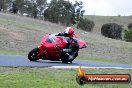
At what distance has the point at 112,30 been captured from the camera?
81750 mm

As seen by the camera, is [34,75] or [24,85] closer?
[24,85]

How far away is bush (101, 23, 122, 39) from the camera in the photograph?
266 feet

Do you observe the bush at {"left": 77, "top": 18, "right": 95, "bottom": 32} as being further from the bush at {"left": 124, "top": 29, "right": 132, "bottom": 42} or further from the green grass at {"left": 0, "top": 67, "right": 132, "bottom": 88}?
the green grass at {"left": 0, "top": 67, "right": 132, "bottom": 88}

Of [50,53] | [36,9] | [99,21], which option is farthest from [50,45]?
[99,21]

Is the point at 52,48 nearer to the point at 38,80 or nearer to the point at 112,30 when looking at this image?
the point at 38,80

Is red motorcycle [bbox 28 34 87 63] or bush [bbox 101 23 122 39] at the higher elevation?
red motorcycle [bbox 28 34 87 63]

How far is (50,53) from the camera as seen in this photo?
18703 millimetres

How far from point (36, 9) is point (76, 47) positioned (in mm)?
70216

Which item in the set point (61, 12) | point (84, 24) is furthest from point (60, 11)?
point (84, 24)

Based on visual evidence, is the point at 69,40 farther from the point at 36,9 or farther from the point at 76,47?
the point at 36,9

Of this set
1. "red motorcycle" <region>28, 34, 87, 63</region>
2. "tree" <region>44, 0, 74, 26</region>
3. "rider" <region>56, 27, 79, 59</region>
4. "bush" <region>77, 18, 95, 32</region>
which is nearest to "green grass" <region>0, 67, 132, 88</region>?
"red motorcycle" <region>28, 34, 87, 63</region>

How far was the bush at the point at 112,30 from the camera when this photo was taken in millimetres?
81181

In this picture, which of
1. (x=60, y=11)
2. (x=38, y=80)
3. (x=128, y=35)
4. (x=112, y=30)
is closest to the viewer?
(x=38, y=80)

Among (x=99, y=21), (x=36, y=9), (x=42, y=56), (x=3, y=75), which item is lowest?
(x=99, y=21)
